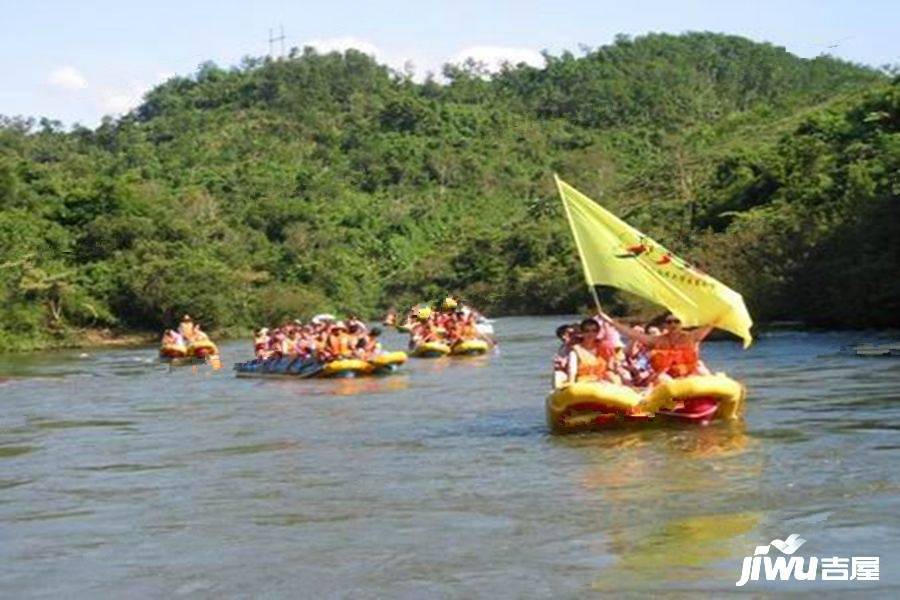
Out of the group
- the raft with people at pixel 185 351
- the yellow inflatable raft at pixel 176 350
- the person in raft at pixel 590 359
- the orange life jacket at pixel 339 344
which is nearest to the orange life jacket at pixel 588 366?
the person in raft at pixel 590 359

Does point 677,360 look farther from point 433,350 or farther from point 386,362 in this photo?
point 433,350

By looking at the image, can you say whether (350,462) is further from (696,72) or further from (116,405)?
(696,72)

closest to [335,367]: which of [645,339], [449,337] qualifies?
[449,337]

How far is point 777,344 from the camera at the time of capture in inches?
1296

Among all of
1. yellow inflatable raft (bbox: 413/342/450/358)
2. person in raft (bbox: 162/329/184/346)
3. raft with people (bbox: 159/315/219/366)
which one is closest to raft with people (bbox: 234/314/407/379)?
yellow inflatable raft (bbox: 413/342/450/358)

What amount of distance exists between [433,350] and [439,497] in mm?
23499

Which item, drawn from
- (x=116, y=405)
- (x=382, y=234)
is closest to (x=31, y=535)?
(x=116, y=405)

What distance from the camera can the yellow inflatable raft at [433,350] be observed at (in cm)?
3659

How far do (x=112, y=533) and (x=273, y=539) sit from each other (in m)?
1.50

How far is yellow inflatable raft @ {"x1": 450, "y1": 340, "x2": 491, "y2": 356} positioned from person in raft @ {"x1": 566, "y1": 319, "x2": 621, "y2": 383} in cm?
1963

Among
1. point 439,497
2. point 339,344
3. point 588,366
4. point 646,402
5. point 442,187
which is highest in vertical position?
point 442,187

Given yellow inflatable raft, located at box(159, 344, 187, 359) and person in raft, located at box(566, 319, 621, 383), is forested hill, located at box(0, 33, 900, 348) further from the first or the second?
person in raft, located at box(566, 319, 621, 383)

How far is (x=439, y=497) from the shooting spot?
13133mm

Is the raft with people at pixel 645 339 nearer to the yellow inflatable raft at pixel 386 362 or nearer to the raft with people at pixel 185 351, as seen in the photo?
the yellow inflatable raft at pixel 386 362
